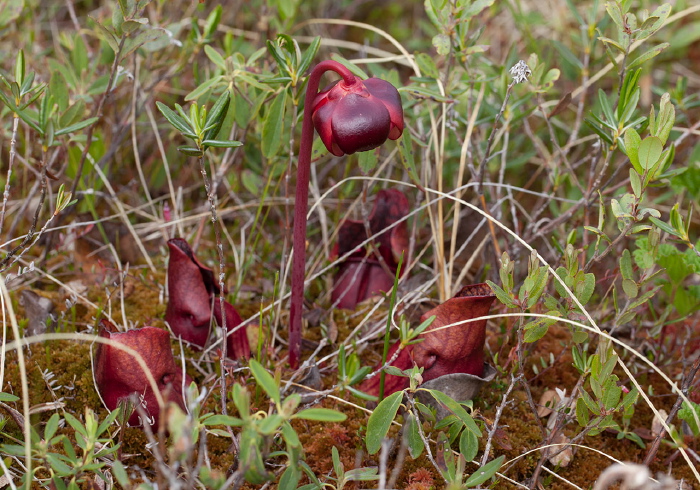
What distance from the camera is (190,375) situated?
7.32 ft

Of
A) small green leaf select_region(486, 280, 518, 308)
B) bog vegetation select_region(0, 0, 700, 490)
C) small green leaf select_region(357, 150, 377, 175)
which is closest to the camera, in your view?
bog vegetation select_region(0, 0, 700, 490)

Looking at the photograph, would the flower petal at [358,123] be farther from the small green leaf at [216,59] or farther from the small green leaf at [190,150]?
the small green leaf at [216,59]

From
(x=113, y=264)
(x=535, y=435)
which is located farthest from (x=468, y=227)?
(x=113, y=264)

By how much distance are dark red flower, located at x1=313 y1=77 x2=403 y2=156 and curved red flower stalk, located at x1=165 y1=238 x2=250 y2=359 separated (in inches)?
29.0

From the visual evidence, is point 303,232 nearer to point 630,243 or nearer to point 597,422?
point 597,422

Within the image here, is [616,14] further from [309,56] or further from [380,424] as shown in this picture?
[380,424]

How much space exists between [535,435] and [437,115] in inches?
59.5

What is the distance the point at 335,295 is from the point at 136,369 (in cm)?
98

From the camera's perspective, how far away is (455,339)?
74.8 inches

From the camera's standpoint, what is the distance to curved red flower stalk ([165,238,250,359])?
7.06 ft

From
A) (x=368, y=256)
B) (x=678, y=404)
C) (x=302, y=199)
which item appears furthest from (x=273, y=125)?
(x=678, y=404)

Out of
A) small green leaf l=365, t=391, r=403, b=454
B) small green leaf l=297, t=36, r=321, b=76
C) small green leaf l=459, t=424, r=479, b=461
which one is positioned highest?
small green leaf l=297, t=36, r=321, b=76

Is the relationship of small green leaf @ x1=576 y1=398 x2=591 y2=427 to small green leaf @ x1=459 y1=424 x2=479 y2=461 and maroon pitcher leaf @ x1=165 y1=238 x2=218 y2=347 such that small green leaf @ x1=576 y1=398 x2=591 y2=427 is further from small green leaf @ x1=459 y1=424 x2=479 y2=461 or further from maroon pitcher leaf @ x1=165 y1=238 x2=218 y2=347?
maroon pitcher leaf @ x1=165 y1=238 x2=218 y2=347

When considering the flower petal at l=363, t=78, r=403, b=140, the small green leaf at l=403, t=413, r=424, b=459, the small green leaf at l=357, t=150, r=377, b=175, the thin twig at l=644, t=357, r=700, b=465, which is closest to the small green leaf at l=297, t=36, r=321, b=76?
the flower petal at l=363, t=78, r=403, b=140
